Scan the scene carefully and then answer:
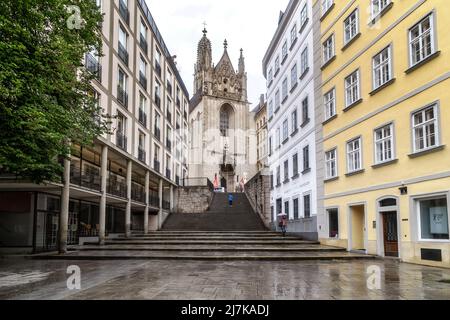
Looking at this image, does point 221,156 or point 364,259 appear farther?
point 221,156

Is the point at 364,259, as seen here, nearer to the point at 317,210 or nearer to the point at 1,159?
the point at 317,210

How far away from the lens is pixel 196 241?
23.4 m

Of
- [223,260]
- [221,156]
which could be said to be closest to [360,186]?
[223,260]

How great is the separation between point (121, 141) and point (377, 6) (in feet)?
53.3

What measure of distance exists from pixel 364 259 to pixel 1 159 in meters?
13.4

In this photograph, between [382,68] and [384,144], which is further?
[382,68]

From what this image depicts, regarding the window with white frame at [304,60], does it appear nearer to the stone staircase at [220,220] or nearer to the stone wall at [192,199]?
the stone staircase at [220,220]

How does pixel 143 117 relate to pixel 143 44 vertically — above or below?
below

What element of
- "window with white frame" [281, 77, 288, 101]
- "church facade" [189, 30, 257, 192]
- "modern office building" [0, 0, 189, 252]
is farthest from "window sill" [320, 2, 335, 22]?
"church facade" [189, 30, 257, 192]

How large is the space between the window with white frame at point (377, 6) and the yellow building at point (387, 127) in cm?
4

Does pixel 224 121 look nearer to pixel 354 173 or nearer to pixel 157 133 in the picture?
pixel 157 133

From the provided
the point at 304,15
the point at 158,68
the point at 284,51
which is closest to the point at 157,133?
the point at 158,68

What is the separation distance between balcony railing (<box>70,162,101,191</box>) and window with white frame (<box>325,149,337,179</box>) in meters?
12.7

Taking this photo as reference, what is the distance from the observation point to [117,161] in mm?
28328
